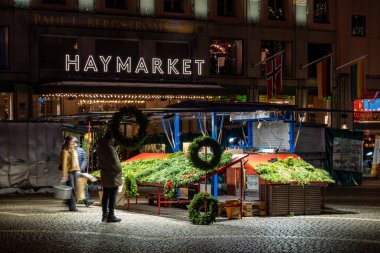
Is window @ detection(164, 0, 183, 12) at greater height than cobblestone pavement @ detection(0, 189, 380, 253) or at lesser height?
greater

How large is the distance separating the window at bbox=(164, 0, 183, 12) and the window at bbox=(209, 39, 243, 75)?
8.82ft

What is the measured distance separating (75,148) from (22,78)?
19.1m

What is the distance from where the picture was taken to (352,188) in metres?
31.0

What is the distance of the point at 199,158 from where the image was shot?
1809cm

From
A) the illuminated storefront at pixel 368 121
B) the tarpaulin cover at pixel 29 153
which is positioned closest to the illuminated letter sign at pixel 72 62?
the tarpaulin cover at pixel 29 153

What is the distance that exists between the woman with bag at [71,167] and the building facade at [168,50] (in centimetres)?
1748

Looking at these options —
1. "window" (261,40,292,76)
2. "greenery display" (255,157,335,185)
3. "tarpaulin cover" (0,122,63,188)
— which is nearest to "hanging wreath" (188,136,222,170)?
"greenery display" (255,157,335,185)

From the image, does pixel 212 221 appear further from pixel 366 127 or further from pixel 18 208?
pixel 366 127

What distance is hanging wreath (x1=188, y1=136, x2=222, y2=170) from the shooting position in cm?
1803

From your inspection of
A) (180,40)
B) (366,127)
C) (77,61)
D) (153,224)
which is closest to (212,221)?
(153,224)

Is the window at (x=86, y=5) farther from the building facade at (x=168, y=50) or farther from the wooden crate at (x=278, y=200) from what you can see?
the wooden crate at (x=278, y=200)

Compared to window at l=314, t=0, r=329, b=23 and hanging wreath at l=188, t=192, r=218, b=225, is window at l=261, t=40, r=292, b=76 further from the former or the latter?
hanging wreath at l=188, t=192, r=218, b=225

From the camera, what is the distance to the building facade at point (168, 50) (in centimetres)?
3888

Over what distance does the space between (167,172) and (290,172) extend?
3.12m
